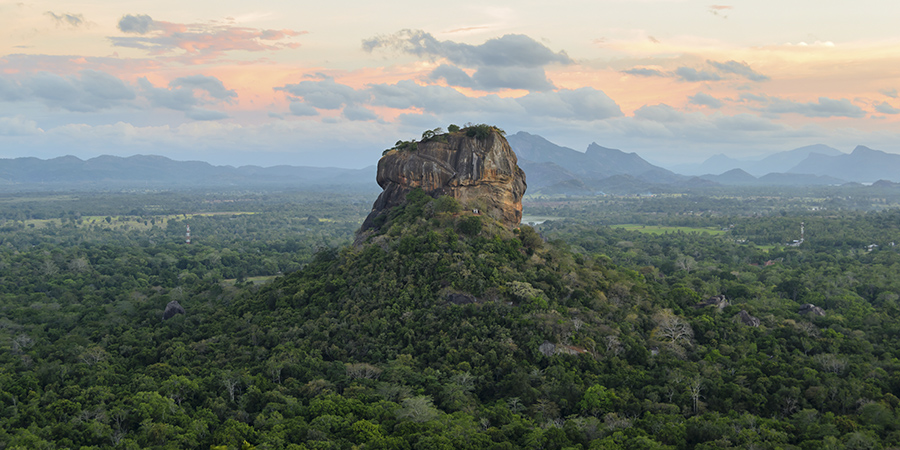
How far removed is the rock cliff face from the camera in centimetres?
5333

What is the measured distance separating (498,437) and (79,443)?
20.9 metres

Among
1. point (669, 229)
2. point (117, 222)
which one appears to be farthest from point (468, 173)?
point (117, 222)

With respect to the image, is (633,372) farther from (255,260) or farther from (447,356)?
(255,260)

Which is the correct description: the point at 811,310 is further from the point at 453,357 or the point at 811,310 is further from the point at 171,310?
the point at 171,310

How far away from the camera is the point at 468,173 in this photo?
175 ft

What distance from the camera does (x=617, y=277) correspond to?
51625mm

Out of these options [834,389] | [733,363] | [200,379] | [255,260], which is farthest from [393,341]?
[255,260]

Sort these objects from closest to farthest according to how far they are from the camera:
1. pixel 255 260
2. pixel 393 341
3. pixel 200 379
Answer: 1. pixel 200 379
2. pixel 393 341
3. pixel 255 260

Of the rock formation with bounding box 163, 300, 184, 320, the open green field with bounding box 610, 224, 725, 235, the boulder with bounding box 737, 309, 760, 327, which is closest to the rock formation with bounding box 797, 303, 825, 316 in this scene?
the boulder with bounding box 737, 309, 760, 327

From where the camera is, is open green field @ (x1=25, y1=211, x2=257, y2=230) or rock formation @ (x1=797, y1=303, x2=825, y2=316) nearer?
rock formation @ (x1=797, y1=303, x2=825, y2=316)

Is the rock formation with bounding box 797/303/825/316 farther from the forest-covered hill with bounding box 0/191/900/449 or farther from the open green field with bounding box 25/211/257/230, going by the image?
the open green field with bounding box 25/211/257/230

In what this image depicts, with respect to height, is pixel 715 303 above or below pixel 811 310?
above

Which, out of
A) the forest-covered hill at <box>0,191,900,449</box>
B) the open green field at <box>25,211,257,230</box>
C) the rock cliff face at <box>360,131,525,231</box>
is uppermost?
the rock cliff face at <box>360,131,525,231</box>

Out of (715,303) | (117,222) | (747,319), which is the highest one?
(117,222)
